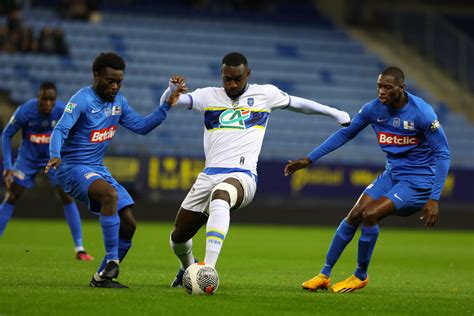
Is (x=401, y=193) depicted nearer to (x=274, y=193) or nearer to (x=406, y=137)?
(x=406, y=137)

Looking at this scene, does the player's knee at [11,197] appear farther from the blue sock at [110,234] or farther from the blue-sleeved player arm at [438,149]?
the blue-sleeved player arm at [438,149]

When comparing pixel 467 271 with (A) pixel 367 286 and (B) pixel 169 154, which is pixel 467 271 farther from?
(B) pixel 169 154

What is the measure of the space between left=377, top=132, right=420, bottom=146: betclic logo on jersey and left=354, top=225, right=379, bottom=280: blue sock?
34.4 inches

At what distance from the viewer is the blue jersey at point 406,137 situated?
30.2 ft

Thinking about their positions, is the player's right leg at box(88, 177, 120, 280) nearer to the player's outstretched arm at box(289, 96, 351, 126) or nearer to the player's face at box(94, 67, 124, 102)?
the player's face at box(94, 67, 124, 102)

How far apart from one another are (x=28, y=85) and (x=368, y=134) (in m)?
9.78

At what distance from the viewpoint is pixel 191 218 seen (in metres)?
8.72

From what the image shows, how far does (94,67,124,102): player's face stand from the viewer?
8898mm

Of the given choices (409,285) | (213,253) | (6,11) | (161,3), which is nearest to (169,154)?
(6,11)

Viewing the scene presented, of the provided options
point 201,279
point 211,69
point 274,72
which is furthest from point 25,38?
point 201,279

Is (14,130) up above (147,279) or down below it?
above

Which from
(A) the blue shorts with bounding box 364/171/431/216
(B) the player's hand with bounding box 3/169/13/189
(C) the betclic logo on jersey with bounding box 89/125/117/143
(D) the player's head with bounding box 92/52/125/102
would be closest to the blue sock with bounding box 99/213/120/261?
(C) the betclic logo on jersey with bounding box 89/125/117/143

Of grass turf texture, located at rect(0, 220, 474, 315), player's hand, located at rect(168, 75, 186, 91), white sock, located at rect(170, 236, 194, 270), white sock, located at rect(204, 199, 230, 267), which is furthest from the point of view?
white sock, located at rect(170, 236, 194, 270)

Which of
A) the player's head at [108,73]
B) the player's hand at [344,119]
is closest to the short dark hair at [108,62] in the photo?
the player's head at [108,73]
